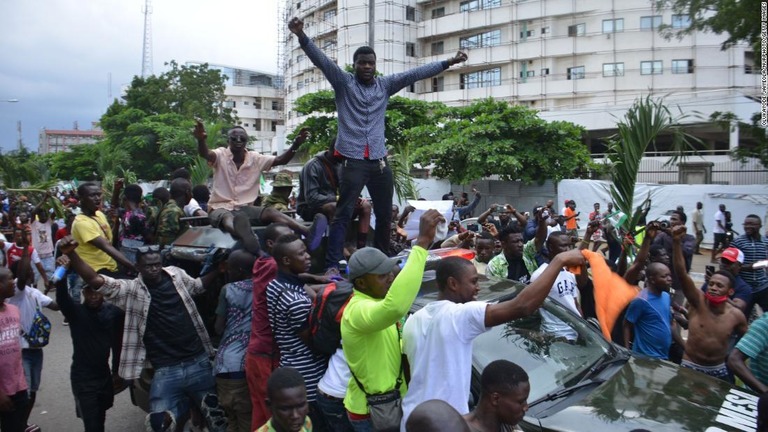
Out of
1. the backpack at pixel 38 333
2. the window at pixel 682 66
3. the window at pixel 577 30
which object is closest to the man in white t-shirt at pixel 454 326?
the backpack at pixel 38 333

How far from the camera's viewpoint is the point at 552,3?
37844 mm

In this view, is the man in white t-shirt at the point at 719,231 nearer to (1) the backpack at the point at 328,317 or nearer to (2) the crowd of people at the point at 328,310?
(2) the crowd of people at the point at 328,310

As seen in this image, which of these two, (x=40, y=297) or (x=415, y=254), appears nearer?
(x=415, y=254)

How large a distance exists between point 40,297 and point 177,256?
1.50 metres

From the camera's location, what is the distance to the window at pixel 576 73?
37969 mm

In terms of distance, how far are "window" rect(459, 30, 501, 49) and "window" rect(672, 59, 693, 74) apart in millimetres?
11005

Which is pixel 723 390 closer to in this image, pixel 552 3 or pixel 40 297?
pixel 40 297

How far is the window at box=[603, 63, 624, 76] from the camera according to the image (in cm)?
3659

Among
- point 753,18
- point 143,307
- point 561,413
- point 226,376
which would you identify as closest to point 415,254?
point 561,413

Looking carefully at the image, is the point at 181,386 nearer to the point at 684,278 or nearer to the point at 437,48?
the point at 684,278

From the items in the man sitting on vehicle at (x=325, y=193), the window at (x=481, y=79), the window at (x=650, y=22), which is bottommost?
the man sitting on vehicle at (x=325, y=193)

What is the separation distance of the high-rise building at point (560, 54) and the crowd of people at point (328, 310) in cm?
2496

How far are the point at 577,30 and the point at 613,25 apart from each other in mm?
2164

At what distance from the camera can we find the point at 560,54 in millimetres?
38125
